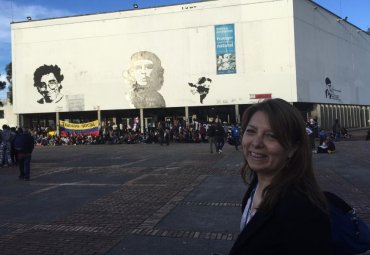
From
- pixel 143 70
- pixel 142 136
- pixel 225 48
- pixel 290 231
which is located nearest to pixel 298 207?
pixel 290 231

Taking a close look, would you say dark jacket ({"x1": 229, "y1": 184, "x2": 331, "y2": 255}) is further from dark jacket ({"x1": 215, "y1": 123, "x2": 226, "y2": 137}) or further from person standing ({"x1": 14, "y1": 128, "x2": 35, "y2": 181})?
dark jacket ({"x1": 215, "y1": 123, "x2": 226, "y2": 137})

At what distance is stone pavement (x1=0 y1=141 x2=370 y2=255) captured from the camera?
20.6ft

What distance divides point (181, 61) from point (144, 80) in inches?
169

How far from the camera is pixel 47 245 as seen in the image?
6.25 metres

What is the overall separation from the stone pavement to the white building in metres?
27.6

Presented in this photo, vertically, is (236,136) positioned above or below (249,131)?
below

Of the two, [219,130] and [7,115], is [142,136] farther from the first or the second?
[7,115]

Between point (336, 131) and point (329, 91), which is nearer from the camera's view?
point (336, 131)

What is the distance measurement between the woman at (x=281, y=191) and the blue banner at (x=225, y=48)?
40.9 m

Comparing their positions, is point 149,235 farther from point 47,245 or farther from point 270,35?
point 270,35

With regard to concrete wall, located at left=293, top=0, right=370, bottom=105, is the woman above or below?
below

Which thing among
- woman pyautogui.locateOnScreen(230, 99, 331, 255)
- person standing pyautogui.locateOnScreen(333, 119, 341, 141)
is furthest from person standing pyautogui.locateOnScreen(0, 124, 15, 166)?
person standing pyautogui.locateOnScreen(333, 119, 341, 141)

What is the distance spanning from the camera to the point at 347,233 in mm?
1814

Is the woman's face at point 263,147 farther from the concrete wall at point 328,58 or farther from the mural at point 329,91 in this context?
the mural at point 329,91
